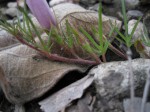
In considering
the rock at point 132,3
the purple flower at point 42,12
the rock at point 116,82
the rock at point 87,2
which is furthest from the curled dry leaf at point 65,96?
the rock at point 87,2

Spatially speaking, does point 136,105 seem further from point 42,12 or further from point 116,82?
point 42,12

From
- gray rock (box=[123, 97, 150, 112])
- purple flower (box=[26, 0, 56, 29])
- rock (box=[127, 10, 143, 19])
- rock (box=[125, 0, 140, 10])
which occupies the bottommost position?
rock (box=[127, 10, 143, 19])

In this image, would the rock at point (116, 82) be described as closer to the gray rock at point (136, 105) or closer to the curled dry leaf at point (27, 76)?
the gray rock at point (136, 105)

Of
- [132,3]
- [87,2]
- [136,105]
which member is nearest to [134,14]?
[132,3]

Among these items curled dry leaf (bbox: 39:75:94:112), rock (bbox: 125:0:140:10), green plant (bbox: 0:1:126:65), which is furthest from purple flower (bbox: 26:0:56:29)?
rock (bbox: 125:0:140:10)

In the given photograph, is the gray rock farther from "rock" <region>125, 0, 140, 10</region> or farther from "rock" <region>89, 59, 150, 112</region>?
"rock" <region>125, 0, 140, 10</region>

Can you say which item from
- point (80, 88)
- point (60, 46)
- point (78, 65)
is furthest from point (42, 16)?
point (80, 88)

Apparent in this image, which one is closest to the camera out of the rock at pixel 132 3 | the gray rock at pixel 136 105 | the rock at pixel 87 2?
the gray rock at pixel 136 105
